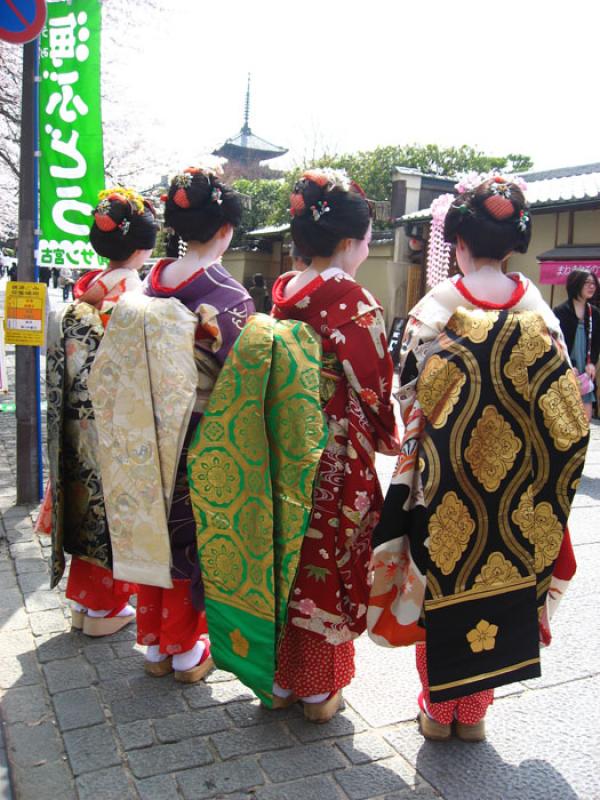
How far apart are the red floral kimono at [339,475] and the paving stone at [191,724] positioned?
1.08 feet

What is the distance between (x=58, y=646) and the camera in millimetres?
3111

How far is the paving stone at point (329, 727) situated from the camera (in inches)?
99.0

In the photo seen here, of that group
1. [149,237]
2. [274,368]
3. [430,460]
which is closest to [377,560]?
[430,460]

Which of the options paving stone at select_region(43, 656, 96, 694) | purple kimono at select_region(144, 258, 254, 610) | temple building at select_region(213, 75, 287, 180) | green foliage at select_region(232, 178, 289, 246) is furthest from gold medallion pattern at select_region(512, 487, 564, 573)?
temple building at select_region(213, 75, 287, 180)

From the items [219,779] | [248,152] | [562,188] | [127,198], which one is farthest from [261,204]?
[248,152]

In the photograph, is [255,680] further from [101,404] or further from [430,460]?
[101,404]

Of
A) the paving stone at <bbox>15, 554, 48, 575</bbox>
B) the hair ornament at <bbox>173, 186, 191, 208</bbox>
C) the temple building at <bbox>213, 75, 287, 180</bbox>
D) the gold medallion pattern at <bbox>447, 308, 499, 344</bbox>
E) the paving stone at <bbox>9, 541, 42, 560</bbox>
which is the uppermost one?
the temple building at <bbox>213, 75, 287, 180</bbox>

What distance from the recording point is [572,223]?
11320mm

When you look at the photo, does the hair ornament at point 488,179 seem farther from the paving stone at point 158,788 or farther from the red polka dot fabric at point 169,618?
the paving stone at point 158,788

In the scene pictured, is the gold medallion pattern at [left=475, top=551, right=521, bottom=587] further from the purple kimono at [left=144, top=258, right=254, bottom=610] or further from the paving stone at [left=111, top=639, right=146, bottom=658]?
the paving stone at [left=111, top=639, right=146, bottom=658]

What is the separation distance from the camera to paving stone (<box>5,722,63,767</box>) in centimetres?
233

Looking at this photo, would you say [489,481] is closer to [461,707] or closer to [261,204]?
[461,707]

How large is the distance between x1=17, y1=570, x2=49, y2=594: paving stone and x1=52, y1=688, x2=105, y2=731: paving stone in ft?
3.47

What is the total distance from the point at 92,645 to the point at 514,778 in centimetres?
185
